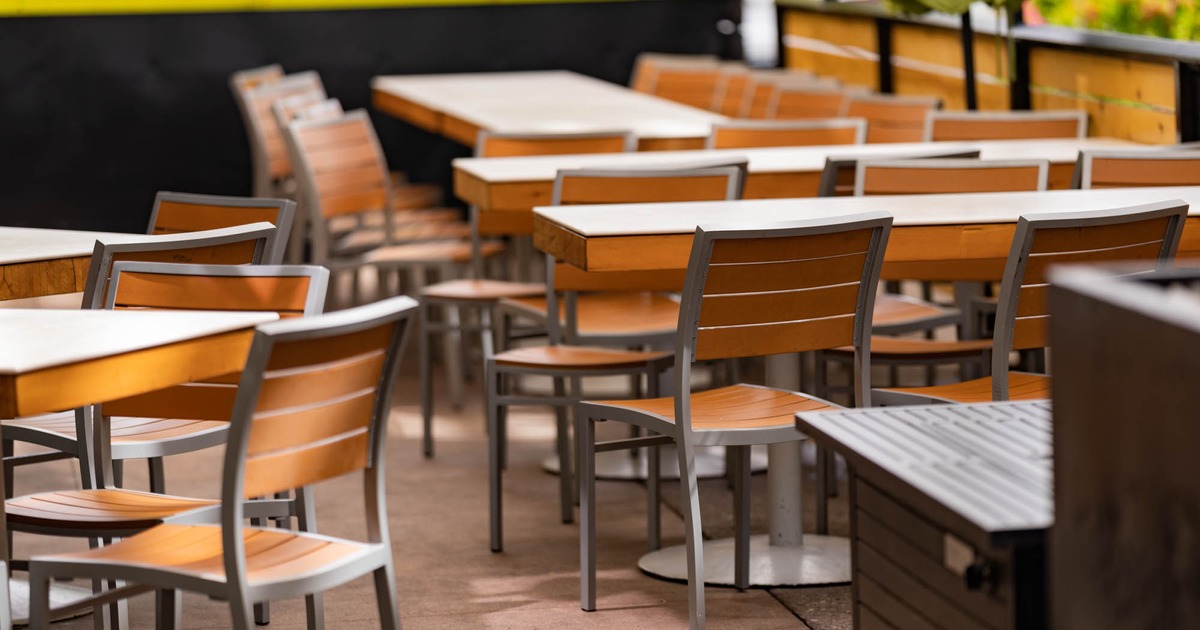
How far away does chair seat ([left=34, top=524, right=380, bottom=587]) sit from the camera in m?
2.43

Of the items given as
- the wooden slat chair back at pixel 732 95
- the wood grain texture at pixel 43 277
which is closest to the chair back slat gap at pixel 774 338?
the wood grain texture at pixel 43 277

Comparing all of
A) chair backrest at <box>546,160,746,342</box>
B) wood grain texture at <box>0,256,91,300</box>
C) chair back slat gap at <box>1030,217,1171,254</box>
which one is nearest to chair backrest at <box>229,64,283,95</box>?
chair backrest at <box>546,160,746,342</box>

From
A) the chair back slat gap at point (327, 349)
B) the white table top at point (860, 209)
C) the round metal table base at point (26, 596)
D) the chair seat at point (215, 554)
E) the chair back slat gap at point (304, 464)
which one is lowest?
the round metal table base at point (26, 596)

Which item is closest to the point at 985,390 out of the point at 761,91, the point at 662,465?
the point at 662,465

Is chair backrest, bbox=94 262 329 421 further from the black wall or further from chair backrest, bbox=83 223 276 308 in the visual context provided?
the black wall

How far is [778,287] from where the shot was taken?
3.30 metres

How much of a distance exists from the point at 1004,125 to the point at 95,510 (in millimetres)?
3778

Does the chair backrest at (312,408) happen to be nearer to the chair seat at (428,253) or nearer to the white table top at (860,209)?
the white table top at (860,209)

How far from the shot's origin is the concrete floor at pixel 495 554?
3635 millimetres

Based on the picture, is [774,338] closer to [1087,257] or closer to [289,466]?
[1087,257]

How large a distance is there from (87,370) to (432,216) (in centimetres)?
473

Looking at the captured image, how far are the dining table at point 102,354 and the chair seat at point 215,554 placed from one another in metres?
0.24

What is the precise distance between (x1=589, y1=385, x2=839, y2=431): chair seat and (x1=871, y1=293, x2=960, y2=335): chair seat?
0.89 metres

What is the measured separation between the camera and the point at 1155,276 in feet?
6.02
